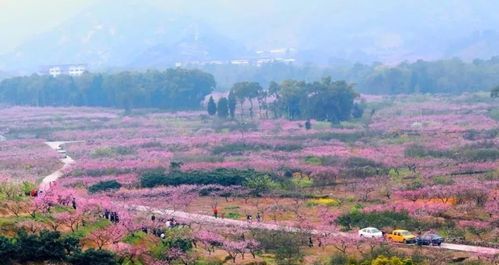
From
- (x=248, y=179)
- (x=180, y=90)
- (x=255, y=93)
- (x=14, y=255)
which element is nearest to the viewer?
(x=14, y=255)

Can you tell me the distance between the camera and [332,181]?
55062 mm

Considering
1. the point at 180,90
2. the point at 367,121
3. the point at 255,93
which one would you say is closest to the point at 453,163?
the point at 367,121

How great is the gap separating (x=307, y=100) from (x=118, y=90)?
3649 cm

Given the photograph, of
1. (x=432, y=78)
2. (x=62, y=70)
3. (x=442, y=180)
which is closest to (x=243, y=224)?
(x=442, y=180)

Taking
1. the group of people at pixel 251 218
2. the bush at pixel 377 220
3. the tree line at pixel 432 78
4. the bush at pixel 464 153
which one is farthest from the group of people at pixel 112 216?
the tree line at pixel 432 78

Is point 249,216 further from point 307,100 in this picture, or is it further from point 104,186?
point 307,100

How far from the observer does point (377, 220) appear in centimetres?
4100

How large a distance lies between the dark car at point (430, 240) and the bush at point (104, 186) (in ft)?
79.1

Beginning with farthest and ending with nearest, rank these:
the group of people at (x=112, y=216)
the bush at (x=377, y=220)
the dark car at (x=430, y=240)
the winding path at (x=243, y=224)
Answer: the bush at (x=377, y=220)
the dark car at (x=430, y=240)
the group of people at (x=112, y=216)
the winding path at (x=243, y=224)

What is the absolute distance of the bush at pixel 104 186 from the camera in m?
51.9

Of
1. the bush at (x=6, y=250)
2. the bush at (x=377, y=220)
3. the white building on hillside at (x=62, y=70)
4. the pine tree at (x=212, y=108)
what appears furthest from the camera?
the white building on hillside at (x=62, y=70)

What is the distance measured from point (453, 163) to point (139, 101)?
252ft

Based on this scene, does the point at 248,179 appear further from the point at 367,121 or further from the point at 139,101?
the point at 139,101

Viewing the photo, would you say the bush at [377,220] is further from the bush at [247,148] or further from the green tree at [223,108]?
the green tree at [223,108]
